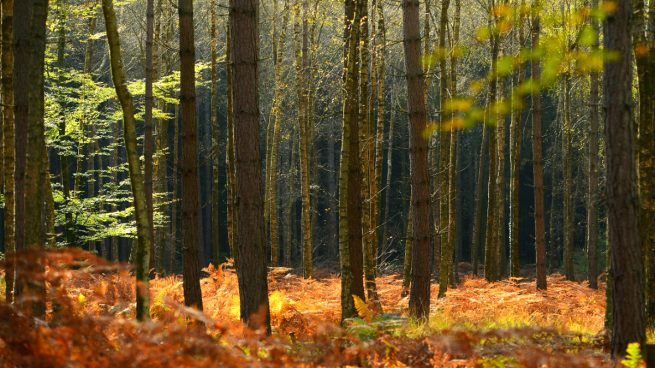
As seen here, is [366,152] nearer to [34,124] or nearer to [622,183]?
[34,124]

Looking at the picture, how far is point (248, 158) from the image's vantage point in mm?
→ 6898

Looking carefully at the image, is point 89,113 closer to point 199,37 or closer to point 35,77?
point 35,77

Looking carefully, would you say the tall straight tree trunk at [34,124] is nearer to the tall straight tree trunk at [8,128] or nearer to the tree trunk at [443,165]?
the tall straight tree trunk at [8,128]

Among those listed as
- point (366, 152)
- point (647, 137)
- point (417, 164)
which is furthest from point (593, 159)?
point (647, 137)

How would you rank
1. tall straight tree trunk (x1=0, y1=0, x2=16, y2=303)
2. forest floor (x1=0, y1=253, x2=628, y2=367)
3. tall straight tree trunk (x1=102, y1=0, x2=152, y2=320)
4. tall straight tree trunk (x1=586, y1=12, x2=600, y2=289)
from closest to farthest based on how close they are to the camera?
forest floor (x1=0, y1=253, x2=628, y2=367), tall straight tree trunk (x1=102, y1=0, x2=152, y2=320), tall straight tree trunk (x1=0, y1=0, x2=16, y2=303), tall straight tree trunk (x1=586, y1=12, x2=600, y2=289)

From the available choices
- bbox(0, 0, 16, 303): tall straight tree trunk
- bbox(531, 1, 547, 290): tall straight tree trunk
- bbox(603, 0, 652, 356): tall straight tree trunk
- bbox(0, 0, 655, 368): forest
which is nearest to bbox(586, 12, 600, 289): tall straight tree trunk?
bbox(0, 0, 655, 368): forest

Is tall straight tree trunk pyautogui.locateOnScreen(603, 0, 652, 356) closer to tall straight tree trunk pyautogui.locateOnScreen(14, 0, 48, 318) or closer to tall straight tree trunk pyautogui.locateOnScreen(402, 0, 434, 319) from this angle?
tall straight tree trunk pyautogui.locateOnScreen(402, 0, 434, 319)

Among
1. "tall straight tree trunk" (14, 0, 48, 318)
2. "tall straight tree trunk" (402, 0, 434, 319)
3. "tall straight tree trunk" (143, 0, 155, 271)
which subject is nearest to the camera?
"tall straight tree trunk" (14, 0, 48, 318)

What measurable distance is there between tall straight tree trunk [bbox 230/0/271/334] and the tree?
129 inches

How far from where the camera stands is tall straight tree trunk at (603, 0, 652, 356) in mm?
5062

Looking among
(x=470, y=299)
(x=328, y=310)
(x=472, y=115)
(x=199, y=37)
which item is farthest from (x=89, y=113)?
(x=199, y=37)

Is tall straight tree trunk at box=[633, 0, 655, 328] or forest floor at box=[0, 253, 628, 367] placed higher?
tall straight tree trunk at box=[633, 0, 655, 328]

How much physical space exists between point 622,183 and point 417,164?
4448mm

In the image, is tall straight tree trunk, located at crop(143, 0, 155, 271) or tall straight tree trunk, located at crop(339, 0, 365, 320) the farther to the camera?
tall straight tree trunk, located at crop(143, 0, 155, 271)
